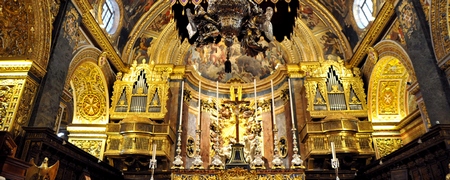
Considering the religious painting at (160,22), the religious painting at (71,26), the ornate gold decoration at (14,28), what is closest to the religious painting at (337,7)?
the religious painting at (160,22)

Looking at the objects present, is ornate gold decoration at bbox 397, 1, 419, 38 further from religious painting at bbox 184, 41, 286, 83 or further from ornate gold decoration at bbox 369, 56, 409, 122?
religious painting at bbox 184, 41, 286, 83

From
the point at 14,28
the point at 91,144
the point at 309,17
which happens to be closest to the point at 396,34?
the point at 309,17

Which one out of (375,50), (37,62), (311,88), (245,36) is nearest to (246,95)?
(311,88)

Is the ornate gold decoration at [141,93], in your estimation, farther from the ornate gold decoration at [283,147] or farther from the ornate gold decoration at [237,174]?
the ornate gold decoration at [283,147]

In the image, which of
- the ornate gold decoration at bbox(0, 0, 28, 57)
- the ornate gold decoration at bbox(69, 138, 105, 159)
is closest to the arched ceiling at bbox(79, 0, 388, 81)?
the ornate gold decoration at bbox(69, 138, 105, 159)

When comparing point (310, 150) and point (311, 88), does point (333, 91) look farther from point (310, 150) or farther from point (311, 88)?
point (310, 150)

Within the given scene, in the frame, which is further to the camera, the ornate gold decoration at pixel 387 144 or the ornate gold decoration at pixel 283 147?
the ornate gold decoration at pixel 283 147

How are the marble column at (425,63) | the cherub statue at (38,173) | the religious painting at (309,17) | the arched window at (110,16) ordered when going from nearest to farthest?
the cherub statue at (38,173)
the marble column at (425,63)
the arched window at (110,16)
the religious painting at (309,17)

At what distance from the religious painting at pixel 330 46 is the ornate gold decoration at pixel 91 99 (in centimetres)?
986

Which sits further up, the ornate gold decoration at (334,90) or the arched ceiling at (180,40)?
the arched ceiling at (180,40)

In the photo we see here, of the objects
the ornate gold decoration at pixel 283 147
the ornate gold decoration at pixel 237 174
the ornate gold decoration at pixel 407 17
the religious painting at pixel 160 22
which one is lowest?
the ornate gold decoration at pixel 237 174

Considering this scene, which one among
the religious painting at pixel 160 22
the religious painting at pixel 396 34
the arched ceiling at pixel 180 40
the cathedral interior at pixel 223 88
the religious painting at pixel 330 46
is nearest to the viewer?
the cathedral interior at pixel 223 88

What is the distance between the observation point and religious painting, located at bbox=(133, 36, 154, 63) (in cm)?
1562

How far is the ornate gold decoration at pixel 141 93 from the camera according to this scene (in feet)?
44.8
